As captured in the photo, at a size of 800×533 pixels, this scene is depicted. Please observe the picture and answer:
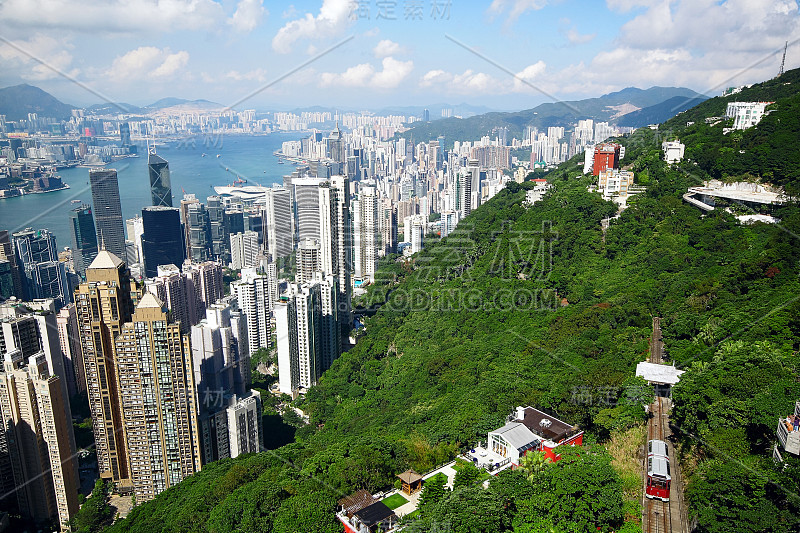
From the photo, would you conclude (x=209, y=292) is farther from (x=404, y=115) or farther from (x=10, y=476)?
(x=404, y=115)

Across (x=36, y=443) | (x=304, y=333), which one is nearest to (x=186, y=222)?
(x=304, y=333)

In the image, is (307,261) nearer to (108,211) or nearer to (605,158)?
(605,158)

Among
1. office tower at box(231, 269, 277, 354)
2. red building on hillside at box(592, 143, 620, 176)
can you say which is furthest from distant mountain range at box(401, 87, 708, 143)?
office tower at box(231, 269, 277, 354)

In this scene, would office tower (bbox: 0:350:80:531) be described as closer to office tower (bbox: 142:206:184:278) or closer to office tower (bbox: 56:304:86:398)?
office tower (bbox: 56:304:86:398)

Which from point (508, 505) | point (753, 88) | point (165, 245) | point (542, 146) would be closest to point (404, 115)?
point (542, 146)

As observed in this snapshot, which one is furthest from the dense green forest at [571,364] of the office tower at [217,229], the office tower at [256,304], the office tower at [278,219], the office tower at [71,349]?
the office tower at [217,229]
